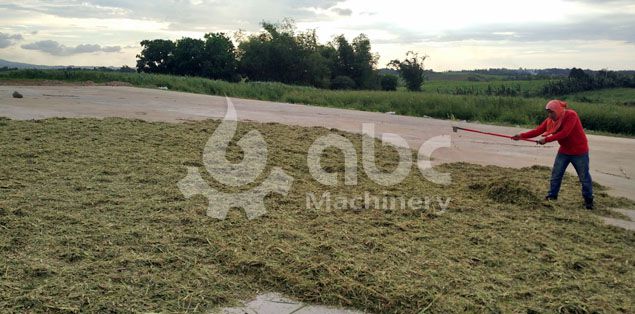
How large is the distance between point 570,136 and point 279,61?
33236mm

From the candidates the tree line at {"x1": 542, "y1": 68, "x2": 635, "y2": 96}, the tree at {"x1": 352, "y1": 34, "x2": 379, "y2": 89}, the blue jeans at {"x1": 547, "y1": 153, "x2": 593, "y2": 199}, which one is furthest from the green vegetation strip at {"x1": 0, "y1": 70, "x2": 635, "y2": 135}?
the tree at {"x1": 352, "y1": 34, "x2": 379, "y2": 89}

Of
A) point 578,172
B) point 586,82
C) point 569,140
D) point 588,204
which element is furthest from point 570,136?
point 586,82

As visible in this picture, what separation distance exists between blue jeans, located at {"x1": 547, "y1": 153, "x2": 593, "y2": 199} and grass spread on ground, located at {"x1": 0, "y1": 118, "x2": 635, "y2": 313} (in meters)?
0.19

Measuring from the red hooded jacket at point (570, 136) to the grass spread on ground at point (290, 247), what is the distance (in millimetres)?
523

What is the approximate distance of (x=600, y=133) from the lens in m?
12.5

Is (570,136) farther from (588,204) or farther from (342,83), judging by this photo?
(342,83)

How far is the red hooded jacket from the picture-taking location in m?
4.91

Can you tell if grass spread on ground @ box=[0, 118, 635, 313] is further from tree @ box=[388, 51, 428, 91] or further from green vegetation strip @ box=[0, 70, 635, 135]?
tree @ box=[388, 51, 428, 91]

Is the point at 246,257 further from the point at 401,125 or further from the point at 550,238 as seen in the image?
the point at 401,125

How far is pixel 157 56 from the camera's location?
33.6m

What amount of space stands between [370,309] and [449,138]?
7.34m

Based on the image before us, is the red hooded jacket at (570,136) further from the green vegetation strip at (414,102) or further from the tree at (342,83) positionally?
the tree at (342,83)

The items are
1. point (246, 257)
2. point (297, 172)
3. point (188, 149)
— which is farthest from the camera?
point (188, 149)

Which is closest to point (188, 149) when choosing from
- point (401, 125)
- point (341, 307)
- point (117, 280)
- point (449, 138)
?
point (117, 280)
